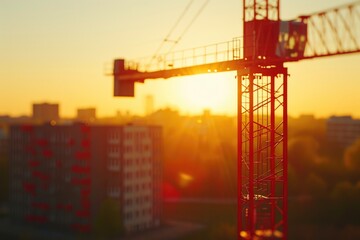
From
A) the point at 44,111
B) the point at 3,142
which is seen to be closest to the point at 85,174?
the point at 44,111

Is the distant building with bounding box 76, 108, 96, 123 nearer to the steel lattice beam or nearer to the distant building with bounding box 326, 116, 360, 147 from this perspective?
the distant building with bounding box 326, 116, 360, 147

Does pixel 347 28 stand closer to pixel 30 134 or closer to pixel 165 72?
pixel 165 72

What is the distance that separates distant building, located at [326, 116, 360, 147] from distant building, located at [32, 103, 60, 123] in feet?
79.2

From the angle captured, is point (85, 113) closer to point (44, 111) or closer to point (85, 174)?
point (44, 111)

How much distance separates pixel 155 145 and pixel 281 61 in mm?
17824

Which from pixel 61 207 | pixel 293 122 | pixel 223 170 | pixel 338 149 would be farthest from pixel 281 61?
pixel 293 122

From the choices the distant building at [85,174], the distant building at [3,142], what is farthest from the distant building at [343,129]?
the distant building at [3,142]

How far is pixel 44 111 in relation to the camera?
39688mm

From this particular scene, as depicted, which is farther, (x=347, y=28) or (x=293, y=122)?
(x=293, y=122)

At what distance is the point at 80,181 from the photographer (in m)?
26.2

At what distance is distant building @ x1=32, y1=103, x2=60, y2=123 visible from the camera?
1529 inches

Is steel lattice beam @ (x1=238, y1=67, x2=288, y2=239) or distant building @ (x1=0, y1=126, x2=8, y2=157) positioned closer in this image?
steel lattice beam @ (x1=238, y1=67, x2=288, y2=239)

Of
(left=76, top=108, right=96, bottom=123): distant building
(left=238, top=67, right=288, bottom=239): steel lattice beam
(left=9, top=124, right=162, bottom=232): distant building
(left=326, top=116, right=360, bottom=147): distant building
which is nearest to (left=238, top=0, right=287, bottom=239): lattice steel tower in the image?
(left=238, top=67, right=288, bottom=239): steel lattice beam

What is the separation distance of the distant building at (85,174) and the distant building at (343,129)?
25163 mm
